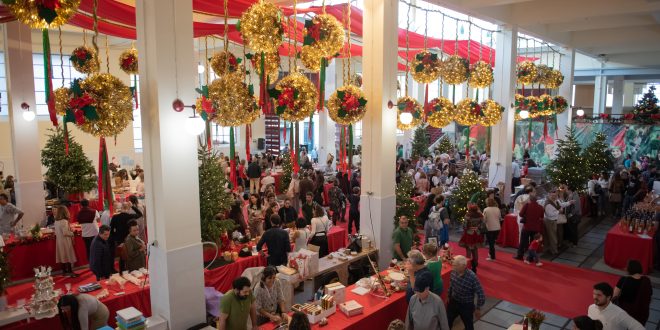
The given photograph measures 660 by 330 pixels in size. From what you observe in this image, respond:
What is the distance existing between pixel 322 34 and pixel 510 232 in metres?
6.27

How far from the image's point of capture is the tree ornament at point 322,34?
5699mm

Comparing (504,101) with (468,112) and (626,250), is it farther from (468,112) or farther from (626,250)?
(626,250)

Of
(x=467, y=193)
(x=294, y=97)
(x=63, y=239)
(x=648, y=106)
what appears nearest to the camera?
(x=294, y=97)

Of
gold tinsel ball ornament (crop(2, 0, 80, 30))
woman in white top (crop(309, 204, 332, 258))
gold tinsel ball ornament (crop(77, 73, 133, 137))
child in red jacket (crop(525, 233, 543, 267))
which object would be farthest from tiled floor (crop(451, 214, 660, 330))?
gold tinsel ball ornament (crop(2, 0, 80, 30))

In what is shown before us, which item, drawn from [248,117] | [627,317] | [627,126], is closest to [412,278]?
[627,317]

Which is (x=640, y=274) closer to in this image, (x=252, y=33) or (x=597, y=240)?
(x=252, y=33)

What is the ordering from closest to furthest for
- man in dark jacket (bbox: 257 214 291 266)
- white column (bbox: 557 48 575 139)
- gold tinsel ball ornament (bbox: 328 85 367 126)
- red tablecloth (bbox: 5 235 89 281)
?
1. man in dark jacket (bbox: 257 214 291 266)
2. gold tinsel ball ornament (bbox: 328 85 367 126)
3. red tablecloth (bbox: 5 235 89 281)
4. white column (bbox: 557 48 575 139)

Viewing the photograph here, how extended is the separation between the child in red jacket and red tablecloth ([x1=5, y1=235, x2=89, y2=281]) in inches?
324

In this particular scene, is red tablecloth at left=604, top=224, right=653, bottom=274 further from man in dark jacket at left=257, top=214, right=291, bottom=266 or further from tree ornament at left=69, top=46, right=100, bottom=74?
tree ornament at left=69, top=46, right=100, bottom=74

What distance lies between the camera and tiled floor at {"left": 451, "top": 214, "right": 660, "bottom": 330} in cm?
611

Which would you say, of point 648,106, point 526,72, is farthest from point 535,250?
point 648,106

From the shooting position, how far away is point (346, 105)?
6504 mm

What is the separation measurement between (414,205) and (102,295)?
5.17 meters

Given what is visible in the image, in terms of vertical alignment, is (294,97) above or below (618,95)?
below
